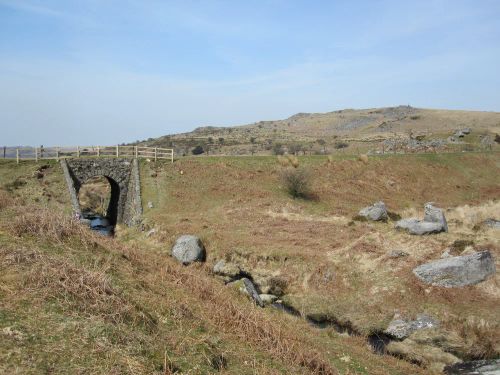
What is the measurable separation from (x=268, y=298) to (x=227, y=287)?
4011 millimetres

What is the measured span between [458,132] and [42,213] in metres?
80.2

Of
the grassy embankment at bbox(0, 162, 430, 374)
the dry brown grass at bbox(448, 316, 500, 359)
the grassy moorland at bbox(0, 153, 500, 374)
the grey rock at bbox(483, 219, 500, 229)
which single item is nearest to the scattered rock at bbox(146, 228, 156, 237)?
the grassy moorland at bbox(0, 153, 500, 374)

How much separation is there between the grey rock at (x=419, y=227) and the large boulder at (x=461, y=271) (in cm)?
489

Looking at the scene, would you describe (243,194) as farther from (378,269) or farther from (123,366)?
(123,366)

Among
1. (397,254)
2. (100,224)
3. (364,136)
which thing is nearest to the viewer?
(397,254)

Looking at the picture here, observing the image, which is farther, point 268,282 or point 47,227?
point 268,282

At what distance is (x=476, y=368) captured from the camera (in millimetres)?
17719

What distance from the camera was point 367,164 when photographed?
52.6 meters

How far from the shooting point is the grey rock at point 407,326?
802 inches

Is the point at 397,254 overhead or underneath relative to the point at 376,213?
underneath

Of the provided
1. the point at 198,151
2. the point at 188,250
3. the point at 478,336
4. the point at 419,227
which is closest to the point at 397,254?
the point at 419,227

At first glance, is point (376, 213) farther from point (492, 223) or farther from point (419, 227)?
point (492, 223)

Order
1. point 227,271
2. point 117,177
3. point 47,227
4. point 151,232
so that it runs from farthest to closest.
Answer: point 117,177, point 151,232, point 227,271, point 47,227

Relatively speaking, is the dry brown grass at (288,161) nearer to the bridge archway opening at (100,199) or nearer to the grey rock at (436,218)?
the bridge archway opening at (100,199)
